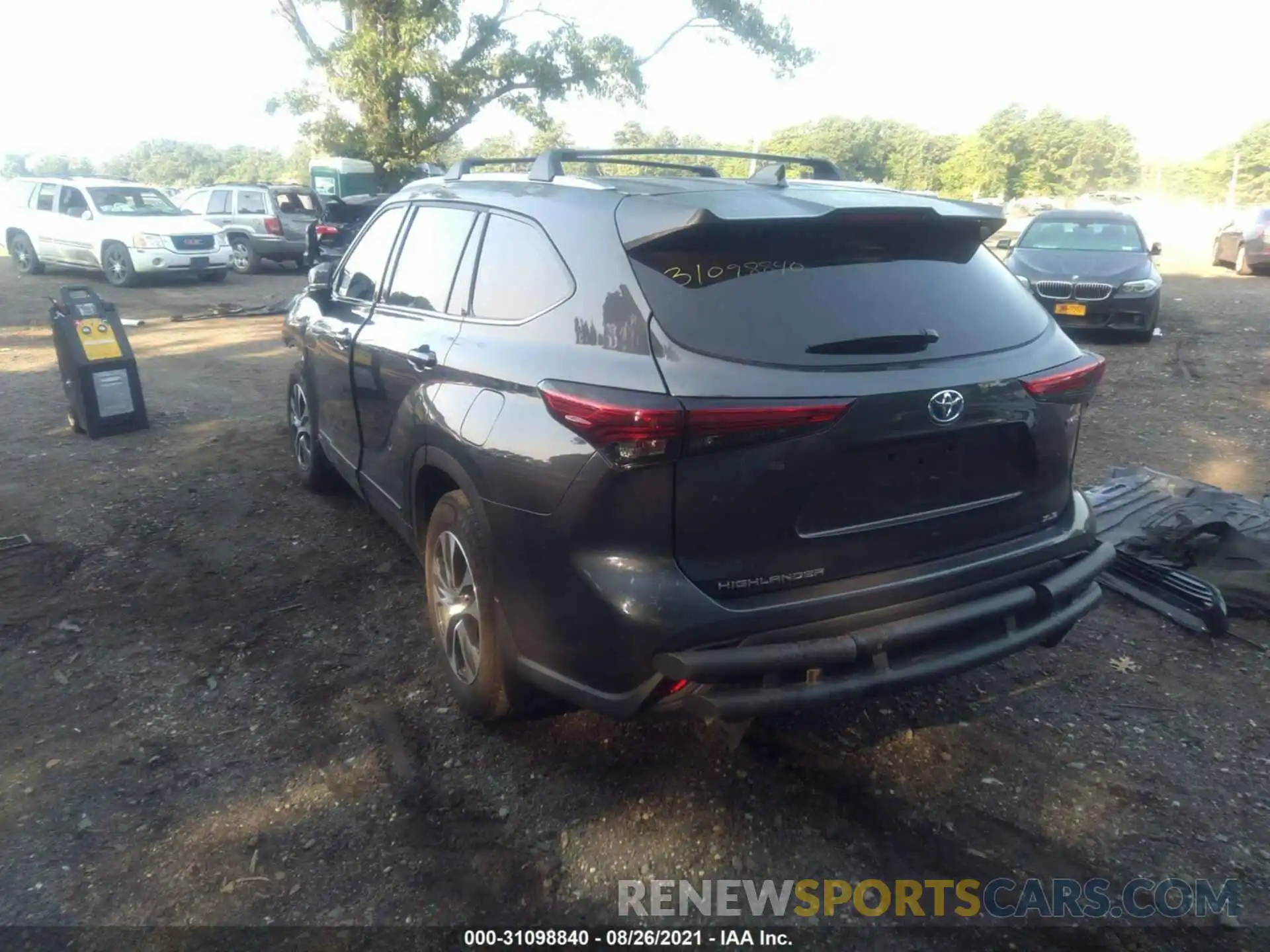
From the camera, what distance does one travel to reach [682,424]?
252 cm

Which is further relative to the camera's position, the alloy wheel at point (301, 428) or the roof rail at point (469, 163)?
the alloy wheel at point (301, 428)

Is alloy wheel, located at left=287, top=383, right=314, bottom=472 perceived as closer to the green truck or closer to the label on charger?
the label on charger

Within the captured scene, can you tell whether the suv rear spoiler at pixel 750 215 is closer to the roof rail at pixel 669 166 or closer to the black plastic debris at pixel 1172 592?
the roof rail at pixel 669 166

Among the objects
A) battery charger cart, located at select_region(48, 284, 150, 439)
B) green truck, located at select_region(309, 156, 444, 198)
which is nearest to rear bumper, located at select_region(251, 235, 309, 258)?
green truck, located at select_region(309, 156, 444, 198)

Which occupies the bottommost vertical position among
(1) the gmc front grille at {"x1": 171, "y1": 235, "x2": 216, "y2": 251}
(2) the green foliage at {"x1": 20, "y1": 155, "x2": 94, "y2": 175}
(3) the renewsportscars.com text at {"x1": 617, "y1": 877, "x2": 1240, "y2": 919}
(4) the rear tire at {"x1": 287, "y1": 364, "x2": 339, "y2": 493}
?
(3) the renewsportscars.com text at {"x1": 617, "y1": 877, "x2": 1240, "y2": 919}

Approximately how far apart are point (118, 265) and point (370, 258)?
554 inches

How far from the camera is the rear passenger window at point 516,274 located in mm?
3076

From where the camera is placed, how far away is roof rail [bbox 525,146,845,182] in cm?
357

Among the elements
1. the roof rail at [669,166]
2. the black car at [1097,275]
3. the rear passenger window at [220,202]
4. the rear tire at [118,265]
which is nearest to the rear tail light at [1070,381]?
the roof rail at [669,166]

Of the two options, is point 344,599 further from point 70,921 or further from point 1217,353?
point 1217,353

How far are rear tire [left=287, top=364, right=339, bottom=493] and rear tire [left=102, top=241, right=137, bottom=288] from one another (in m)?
12.2

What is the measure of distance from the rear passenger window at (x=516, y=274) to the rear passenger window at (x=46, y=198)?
56.8 feet

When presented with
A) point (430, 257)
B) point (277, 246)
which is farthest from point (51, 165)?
point (430, 257)

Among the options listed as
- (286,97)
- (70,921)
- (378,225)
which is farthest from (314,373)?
(286,97)
